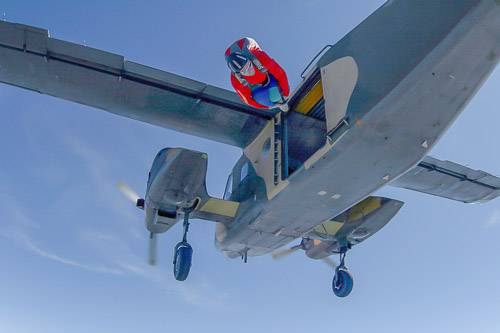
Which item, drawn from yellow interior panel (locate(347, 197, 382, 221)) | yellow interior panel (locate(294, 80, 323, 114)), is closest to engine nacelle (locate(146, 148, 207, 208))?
yellow interior panel (locate(294, 80, 323, 114))

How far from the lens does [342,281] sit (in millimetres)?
13078

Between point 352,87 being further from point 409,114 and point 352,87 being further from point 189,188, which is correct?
point 189,188

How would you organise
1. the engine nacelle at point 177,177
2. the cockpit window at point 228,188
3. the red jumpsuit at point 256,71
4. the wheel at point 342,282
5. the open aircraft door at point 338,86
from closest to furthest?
the open aircraft door at point 338,86
the red jumpsuit at point 256,71
the engine nacelle at point 177,177
the cockpit window at point 228,188
the wheel at point 342,282

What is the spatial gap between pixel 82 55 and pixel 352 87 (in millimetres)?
5681

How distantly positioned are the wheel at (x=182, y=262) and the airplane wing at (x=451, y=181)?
602 cm

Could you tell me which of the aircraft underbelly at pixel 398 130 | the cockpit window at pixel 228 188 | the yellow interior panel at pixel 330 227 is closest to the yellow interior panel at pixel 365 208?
the yellow interior panel at pixel 330 227

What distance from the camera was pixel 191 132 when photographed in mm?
11766

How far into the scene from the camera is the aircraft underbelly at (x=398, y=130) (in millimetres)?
6453

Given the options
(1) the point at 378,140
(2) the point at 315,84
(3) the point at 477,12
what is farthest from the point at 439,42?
(2) the point at 315,84

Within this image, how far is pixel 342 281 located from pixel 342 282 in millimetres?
29

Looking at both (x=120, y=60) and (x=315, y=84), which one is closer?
(x=315, y=84)

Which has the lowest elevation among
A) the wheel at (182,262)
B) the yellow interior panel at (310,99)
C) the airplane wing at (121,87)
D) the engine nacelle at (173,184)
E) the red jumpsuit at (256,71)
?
the wheel at (182,262)

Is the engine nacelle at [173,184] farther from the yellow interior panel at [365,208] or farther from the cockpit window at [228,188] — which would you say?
the yellow interior panel at [365,208]

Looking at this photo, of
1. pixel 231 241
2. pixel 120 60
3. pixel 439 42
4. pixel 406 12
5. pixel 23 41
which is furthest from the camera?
pixel 231 241
